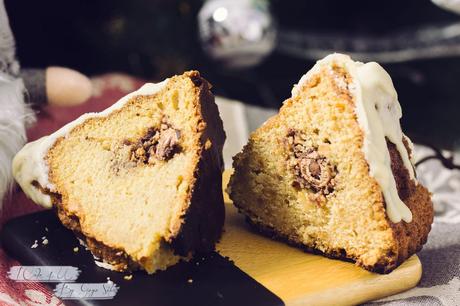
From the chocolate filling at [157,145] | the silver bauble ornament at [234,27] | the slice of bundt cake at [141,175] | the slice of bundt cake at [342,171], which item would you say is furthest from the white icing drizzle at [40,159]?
the silver bauble ornament at [234,27]

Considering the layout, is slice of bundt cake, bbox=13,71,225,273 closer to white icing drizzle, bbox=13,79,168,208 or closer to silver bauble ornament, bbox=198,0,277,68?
white icing drizzle, bbox=13,79,168,208

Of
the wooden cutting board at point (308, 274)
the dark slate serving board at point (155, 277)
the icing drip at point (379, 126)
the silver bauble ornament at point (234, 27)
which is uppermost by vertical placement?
the icing drip at point (379, 126)

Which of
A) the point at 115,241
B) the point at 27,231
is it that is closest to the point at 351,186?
the point at 115,241

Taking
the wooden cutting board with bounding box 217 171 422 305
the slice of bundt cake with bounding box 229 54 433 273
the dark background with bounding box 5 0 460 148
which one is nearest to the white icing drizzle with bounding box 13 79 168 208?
the slice of bundt cake with bounding box 229 54 433 273

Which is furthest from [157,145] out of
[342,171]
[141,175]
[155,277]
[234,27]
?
[234,27]

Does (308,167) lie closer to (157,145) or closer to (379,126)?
(379,126)

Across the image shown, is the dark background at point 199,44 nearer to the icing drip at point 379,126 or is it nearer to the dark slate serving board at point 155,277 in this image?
the icing drip at point 379,126
